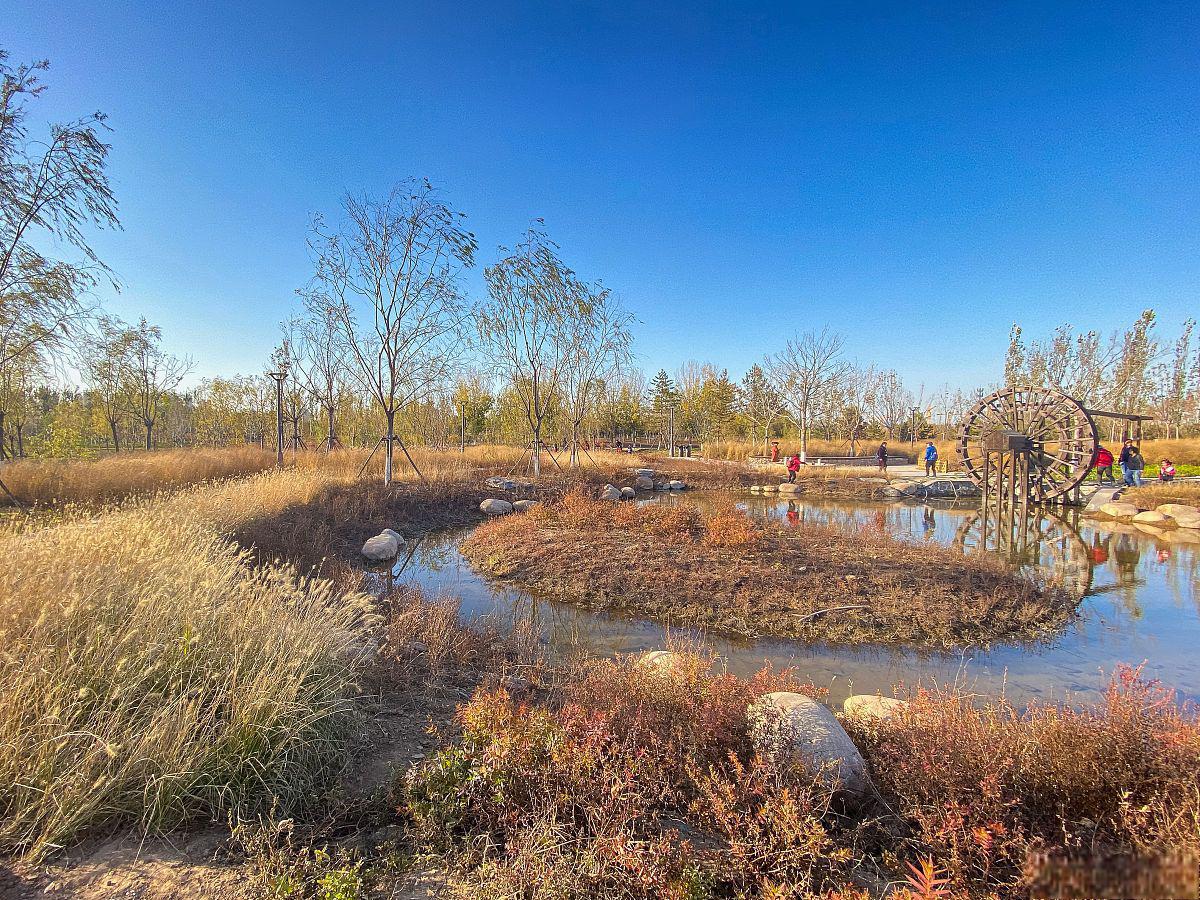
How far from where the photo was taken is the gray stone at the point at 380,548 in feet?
33.2

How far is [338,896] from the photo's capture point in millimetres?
1933

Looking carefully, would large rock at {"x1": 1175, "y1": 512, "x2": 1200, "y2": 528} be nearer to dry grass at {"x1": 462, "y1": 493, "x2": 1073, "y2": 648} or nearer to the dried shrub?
dry grass at {"x1": 462, "y1": 493, "x2": 1073, "y2": 648}

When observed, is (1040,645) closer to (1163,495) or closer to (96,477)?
(1163,495)

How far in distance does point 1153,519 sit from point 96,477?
2637 centimetres

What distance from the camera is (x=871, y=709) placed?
394 cm

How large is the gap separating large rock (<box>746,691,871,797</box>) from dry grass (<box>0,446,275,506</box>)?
33.3 feet

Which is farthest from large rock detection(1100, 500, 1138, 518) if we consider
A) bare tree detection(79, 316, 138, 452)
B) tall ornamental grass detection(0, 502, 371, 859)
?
bare tree detection(79, 316, 138, 452)

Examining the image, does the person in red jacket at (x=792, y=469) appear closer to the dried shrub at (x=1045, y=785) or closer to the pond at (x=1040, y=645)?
the pond at (x=1040, y=645)

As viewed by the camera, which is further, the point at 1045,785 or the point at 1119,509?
the point at 1119,509

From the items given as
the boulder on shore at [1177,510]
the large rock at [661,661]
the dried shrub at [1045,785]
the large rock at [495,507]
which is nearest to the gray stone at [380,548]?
the large rock at [495,507]

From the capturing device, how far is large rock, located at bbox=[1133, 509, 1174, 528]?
45.2 feet

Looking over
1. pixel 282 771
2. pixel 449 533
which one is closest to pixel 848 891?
pixel 282 771

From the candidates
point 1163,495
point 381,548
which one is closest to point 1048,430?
point 1163,495

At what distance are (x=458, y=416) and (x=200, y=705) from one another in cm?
3200
